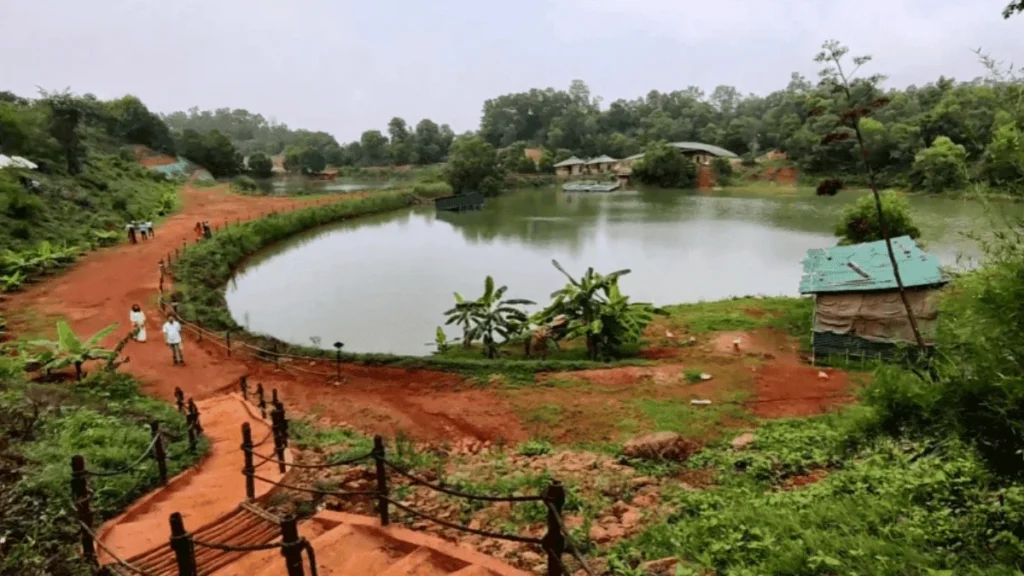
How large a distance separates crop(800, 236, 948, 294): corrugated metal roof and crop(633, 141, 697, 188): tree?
4467 cm

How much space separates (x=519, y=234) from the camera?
3325 centimetres

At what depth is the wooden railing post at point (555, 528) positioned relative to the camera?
3.36 meters

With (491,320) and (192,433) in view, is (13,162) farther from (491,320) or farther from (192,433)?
(192,433)

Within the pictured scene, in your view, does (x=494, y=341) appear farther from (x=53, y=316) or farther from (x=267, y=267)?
(x=267, y=267)

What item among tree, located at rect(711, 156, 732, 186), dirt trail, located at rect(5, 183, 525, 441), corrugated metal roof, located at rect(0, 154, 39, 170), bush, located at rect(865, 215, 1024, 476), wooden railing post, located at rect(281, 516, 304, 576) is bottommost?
dirt trail, located at rect(5, 183, 525, 441)

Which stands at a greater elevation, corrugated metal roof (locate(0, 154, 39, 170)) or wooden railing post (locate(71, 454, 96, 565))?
corrugated metal roof (locate(0, 154, 39, 170))

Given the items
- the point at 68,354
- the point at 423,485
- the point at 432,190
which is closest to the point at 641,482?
the point at 423,485

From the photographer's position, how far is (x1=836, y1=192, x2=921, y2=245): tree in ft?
52.0

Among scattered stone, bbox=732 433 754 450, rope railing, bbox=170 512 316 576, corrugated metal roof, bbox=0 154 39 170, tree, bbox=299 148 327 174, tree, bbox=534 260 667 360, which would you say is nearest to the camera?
rope railing, bbox=170 512 316 576

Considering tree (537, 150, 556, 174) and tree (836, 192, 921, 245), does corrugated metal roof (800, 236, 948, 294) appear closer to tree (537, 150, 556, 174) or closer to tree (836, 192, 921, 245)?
tree (836, 192, 921, 245)

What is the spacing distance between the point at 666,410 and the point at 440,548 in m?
5.59

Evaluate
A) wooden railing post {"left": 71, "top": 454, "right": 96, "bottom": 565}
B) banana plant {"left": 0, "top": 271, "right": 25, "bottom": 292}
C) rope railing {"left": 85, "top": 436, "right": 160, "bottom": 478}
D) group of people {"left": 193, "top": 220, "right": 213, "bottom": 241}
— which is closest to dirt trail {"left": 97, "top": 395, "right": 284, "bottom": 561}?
wooden railing post {"left": 71, "top": 454, "right": 96, "bottom": 565}

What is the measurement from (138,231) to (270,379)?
59.0 feet

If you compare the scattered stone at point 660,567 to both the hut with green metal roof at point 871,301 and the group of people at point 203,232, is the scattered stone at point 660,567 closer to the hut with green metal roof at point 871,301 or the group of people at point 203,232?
the hut with green metal roof at point 871,301
